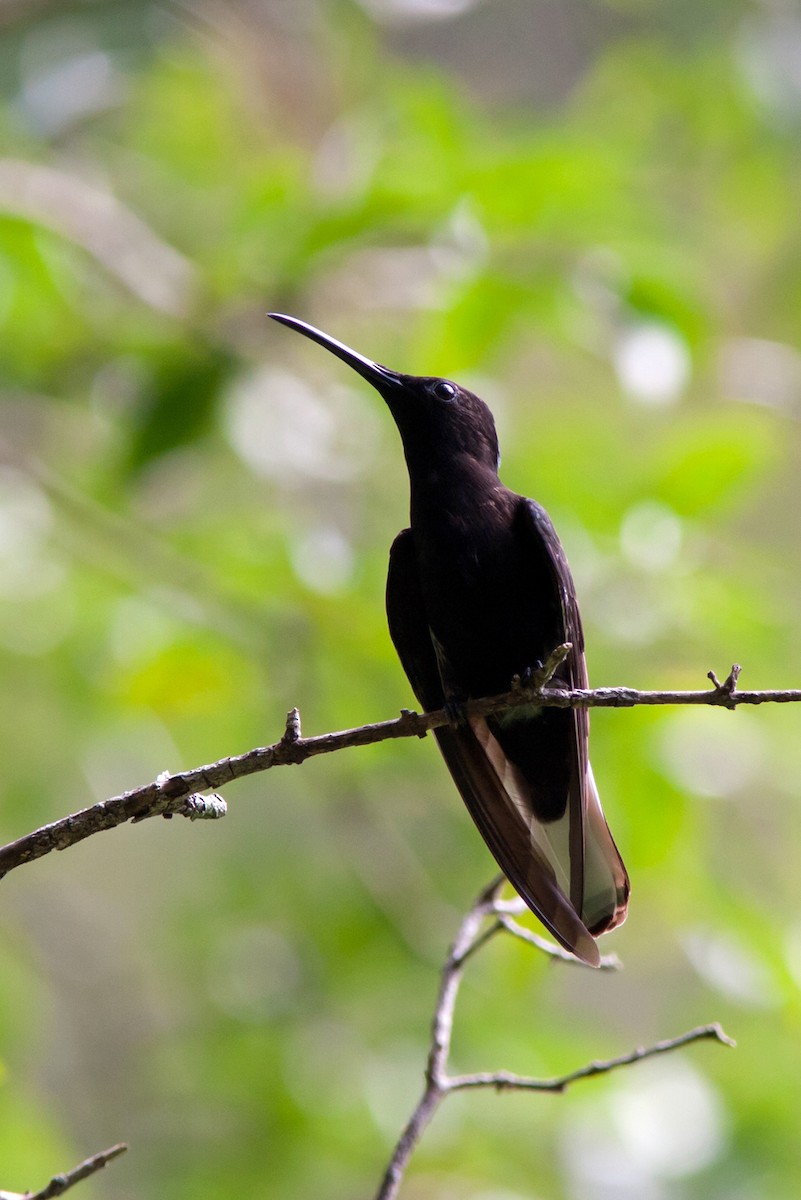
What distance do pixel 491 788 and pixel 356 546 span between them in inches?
57.1

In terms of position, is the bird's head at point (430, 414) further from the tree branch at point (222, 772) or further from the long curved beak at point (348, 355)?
the tree branch at point (222, 772)

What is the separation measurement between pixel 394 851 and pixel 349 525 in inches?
52.2

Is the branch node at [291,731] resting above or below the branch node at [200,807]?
above

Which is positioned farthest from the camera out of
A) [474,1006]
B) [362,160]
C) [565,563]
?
[474,1006]

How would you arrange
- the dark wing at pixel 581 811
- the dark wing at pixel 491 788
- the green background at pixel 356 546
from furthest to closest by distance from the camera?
the green background at pixel 356 546 < the dark wing at pixel 581 811 < the dark wing at pixel 491 788

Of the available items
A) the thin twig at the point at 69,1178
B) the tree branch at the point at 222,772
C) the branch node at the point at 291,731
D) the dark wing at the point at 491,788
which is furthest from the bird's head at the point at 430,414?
the thin twig at the point at 69,1178

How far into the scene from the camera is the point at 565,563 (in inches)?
123

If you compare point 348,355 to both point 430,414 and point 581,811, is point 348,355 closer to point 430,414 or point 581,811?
point 430,414

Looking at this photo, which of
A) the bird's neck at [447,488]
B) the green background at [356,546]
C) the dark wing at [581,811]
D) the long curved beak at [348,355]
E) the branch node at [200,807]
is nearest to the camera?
the branch node at [200,807]

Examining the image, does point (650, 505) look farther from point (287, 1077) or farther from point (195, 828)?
point (195, 828)

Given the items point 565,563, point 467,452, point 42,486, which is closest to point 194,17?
point 42,486

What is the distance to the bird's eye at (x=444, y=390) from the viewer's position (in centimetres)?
351

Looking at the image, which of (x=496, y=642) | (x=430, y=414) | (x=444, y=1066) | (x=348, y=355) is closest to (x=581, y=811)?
(x=496, y=642)

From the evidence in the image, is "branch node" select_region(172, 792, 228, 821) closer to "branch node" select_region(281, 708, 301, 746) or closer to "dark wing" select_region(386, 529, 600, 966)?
"branch node" select_region(281, 708, 301, 746)
